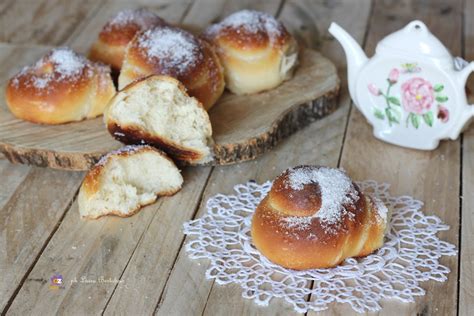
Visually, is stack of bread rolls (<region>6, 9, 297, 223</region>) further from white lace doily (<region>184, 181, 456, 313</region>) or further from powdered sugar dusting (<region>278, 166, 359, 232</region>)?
powdered sugar dusting (<region>278, 166, 359, 232</region>)

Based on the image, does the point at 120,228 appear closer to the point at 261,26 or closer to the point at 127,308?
the point at 127,308

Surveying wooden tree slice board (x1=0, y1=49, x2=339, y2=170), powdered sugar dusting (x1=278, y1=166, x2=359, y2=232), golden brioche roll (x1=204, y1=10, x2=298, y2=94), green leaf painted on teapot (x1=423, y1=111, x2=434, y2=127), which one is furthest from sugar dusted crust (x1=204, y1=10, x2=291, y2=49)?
powdered sugar dusting (x1=278, y1=166, x2=359, y2=232)

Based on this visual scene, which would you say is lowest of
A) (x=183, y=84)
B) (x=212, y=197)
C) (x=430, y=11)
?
(x=430, y=11)

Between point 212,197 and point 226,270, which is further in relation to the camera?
point 212,197

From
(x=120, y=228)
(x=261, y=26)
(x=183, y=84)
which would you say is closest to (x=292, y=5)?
(x=261, y=26)

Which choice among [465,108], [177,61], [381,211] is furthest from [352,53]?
[381,211]
